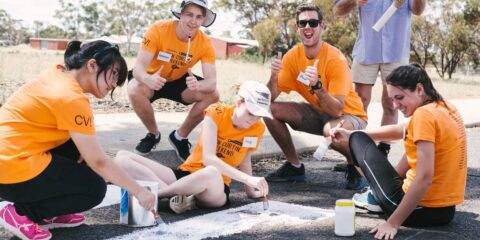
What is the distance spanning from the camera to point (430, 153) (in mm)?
3662

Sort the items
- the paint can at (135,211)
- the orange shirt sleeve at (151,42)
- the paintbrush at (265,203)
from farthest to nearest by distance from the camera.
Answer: the orange shirt sleeve at (151,42) → the paintbrush at (265,203) → the paint can at (135,211)

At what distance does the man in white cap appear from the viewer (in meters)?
5.95

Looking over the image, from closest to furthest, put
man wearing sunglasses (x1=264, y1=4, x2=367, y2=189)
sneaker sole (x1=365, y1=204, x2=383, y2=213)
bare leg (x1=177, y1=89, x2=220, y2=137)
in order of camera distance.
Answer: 1. sneaker sole (x1=365, y1=204, x2=383, y2=213)
2. man wearing sunglasses (x1=264, y1=4, x2=367, y2=189)
3. bare leg (x1=177, y1=89, x2=220, y2=137)

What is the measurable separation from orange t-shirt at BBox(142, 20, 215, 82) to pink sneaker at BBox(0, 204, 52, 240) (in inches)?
112

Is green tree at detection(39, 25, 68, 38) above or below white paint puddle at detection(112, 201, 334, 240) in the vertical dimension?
below

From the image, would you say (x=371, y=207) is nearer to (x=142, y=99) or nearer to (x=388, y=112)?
(x=388, y=112)

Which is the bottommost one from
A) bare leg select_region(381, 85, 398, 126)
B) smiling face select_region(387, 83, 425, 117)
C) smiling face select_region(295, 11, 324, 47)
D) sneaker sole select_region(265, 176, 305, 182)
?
sneaker sole select_region(265, 176, 305, 182)

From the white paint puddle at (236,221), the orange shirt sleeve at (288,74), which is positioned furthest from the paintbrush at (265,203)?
the orange shirt sleeve at (288,74)

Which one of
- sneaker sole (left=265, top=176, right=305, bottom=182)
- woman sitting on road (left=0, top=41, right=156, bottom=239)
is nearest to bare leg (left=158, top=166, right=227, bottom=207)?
woman sitting on road (left=0, top=41, right=156, bottom=239)

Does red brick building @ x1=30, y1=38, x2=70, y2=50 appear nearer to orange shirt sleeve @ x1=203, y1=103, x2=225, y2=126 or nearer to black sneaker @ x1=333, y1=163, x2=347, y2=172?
black sneaker @ x1=333, y1=163, x2=347, y2=172

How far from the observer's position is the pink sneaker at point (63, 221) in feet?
12.1

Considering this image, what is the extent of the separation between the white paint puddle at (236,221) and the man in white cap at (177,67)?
176 cm

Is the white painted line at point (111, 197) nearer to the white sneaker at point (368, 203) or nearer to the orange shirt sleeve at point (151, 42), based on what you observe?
the orange shirt sleeve at point (151, 42)

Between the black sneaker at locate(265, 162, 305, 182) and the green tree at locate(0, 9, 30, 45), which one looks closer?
the black sneaker at locate(265, 162, 305, 182)
